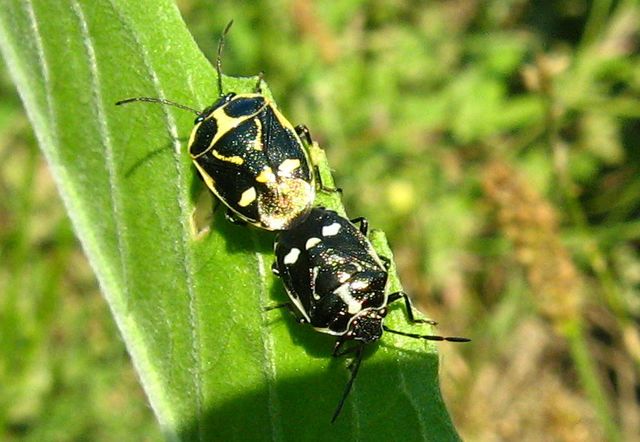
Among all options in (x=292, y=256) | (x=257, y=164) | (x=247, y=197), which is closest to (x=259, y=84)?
(x=257, y=164)

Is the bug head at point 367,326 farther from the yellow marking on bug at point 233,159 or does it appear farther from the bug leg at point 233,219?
the yellow marking on bug at point 233,159

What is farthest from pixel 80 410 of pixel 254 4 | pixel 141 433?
pixel 254 4

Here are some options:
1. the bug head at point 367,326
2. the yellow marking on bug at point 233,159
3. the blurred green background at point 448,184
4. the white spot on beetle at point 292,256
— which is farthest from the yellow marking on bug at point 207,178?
the blurred green background at point 448,184

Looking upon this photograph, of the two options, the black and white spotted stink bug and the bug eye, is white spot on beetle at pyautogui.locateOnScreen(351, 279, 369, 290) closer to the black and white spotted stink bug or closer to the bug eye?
the black and white spotted stink bug

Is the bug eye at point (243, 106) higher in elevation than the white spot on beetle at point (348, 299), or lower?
higher

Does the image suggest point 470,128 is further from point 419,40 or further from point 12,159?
point 12,159

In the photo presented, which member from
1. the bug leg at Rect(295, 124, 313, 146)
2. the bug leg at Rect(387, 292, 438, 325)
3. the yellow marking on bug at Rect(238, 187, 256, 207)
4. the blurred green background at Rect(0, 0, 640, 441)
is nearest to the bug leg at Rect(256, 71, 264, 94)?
the bug leg at Rect(295, 124, 313, 146)

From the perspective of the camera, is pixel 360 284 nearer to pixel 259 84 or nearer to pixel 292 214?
pixel 292 214

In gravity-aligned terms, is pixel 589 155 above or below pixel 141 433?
above
